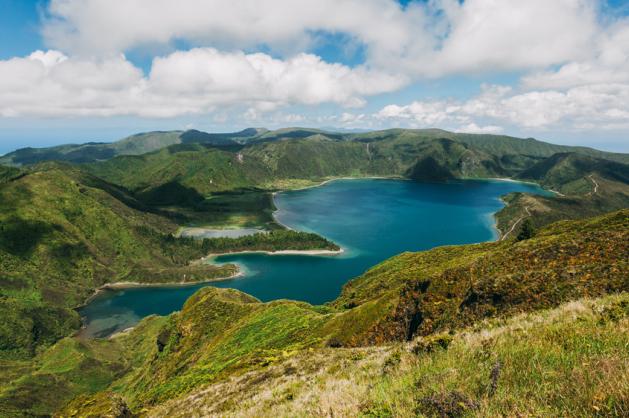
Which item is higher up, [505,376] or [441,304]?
[505,376]

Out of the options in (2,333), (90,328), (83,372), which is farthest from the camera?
(90,328)

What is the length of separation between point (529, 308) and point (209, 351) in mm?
47426

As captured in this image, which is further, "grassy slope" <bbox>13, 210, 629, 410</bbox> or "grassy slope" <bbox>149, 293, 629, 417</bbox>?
"grassy slope" <bbox>13, 210, 629, 410</bbox>

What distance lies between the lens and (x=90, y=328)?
655 feet

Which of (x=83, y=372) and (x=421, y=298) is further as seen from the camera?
(x=83, y=372)

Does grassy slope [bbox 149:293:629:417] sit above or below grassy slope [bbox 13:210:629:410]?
above

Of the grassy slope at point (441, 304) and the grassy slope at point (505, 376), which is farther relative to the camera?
the grassy slope at point (441, 304)

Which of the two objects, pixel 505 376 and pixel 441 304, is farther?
pixel 441 304

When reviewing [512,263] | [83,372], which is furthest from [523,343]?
[83,372]

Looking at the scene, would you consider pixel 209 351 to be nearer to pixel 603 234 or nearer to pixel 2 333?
pixel 603 234

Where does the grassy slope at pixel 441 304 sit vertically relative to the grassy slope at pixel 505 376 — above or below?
below

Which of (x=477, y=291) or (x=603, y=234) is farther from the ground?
(x=603, y=234)

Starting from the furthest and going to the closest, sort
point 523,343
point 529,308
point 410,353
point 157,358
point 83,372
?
1. point 83,372
2. point 157,358
3. point 529,308
4. point 410,353
5. point 523,343

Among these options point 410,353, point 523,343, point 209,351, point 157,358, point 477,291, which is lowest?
point 157,358
